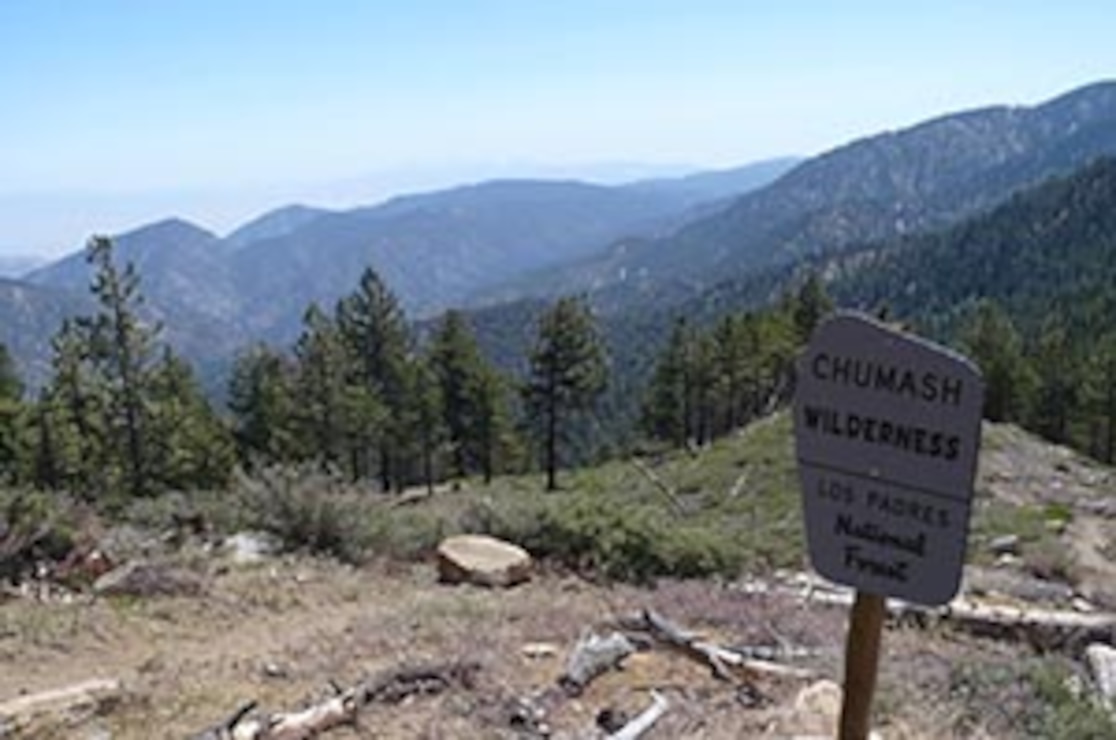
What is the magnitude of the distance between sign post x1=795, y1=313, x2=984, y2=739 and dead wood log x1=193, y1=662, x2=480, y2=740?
14.4ft

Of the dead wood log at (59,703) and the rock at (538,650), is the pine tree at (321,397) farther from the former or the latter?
the dead wood log at (59,703)

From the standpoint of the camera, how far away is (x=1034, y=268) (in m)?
168

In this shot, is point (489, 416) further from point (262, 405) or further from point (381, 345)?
point (262, 405)

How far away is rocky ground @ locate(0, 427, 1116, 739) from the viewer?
7.83 meters

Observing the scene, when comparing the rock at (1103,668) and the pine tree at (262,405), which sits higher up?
the rock at (1103,668)

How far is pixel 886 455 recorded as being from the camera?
13.4 feet

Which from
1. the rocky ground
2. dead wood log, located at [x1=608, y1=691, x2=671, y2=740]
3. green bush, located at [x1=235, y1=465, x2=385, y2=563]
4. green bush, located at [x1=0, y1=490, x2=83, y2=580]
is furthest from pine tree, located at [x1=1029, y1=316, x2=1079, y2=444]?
dead wood log, located at [x1=608, y1=691, x2=671, y2=740]

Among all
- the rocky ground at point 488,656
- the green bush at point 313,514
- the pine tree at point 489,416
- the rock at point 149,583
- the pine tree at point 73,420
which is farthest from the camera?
the pine tree at point 489,416

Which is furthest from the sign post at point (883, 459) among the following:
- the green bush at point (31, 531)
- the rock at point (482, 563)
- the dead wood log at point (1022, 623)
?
the green bush at point (31, 531)

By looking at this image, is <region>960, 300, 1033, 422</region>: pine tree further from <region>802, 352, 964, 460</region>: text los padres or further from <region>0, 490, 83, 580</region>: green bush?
<region>802, 352, 964, 460</region>: text los padres

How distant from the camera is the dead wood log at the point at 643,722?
7348 mm

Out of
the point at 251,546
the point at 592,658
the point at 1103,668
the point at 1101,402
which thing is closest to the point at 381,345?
the point at 1101,402

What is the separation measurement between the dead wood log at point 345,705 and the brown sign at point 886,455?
14.6ft

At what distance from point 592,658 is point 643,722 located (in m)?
1.38
